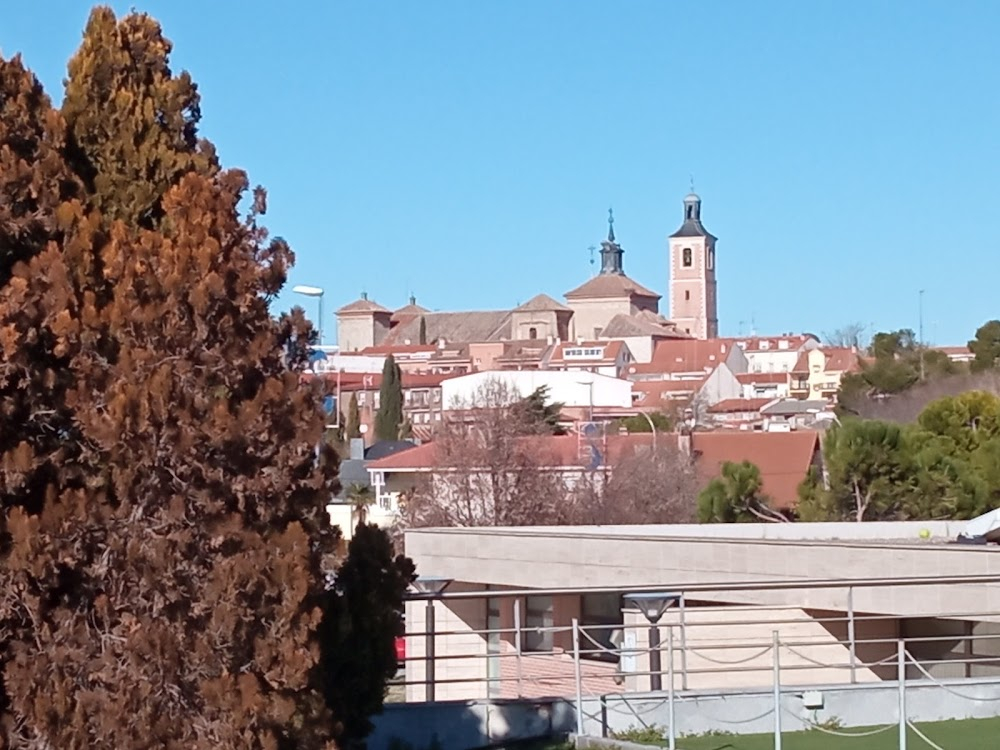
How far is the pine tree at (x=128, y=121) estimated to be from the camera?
7.86 meters

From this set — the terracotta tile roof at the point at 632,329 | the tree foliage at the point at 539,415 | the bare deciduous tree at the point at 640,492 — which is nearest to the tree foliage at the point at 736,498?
the bare deciduous tree at the point at 640,492

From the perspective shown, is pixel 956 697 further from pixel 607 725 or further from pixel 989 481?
pixel 989 481

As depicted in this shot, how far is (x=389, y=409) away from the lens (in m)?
101

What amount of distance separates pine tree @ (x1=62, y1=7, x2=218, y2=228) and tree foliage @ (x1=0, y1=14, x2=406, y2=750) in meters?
0.28

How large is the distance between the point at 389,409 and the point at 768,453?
50.0 meters

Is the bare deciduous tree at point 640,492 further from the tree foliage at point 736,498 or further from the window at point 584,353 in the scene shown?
the window at point 584,353

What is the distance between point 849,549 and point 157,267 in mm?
13929

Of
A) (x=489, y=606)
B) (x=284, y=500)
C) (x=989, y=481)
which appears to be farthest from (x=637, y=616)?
(x=989, y=481)

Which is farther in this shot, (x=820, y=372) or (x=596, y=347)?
(x=596, y=347)

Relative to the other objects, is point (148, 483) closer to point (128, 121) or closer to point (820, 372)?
point (128, 121)

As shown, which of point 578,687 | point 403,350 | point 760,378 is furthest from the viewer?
point 403,350

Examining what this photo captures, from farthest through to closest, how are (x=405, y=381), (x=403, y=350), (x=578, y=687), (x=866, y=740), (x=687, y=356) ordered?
(x=403, y=350) < (x=687, y=356) < (x=405, y=381) < (x=866, y=740) < (x=578, y=687)

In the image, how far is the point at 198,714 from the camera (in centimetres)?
716

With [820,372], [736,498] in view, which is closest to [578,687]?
[736,498]
